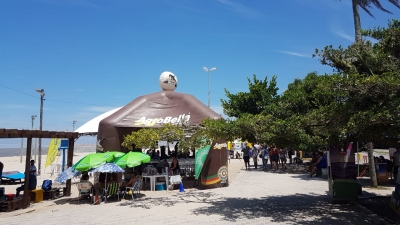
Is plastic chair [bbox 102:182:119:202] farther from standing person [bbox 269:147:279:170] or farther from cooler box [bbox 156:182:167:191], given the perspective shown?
standing person [bbox 269:147:279:170]

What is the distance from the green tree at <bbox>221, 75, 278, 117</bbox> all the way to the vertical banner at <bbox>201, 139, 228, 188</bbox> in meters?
1.77

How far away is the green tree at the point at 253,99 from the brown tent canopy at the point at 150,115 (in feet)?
5.43

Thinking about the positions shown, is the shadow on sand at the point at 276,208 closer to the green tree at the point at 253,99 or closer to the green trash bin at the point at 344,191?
the green trash bin at the point at 344,191

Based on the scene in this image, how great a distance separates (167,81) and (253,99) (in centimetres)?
610

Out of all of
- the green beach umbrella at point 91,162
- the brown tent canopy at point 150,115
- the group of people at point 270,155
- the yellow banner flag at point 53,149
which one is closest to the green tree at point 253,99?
the brown tent canopy at point 150,115

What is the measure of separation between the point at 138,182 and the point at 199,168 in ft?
10.5

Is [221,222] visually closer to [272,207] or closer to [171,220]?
[171,220]

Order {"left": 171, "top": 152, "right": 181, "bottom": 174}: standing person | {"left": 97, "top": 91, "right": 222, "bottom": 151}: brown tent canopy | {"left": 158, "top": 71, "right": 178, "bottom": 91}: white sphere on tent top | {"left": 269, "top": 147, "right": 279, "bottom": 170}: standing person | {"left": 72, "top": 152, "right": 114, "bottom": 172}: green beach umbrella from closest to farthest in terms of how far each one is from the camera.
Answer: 1. {"left": 72, "top": 152, "right": 114, "bottom": 172}: green beach umbrella
2. {"left": 97, "top": 91, "right": 222, "bottom": 151}: brown tent canopy
3. {"left": 171, "top": 152, "right": 181, "bottom": 174}: standing person
4. {"left": 158, "top": 71, "right": 178, "bottom": 91}: white sphere on tent top
5. {"left": 269, "top": 147, "right": 279, "bottom": 170}: standing person

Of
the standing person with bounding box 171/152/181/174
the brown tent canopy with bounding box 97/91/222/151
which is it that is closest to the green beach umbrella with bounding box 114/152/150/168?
the brown tent canopy with bounding box 97/91/222/151

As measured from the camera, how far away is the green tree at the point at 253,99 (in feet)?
43.8

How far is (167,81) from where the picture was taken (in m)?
18.1

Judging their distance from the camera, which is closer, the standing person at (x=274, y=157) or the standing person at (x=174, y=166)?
the standing person at (x=174, y=166)

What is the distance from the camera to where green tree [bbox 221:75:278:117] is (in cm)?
1334

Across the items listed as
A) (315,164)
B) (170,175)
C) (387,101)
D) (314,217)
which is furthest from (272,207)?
(315,164)
